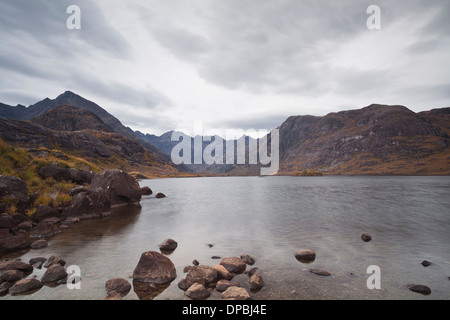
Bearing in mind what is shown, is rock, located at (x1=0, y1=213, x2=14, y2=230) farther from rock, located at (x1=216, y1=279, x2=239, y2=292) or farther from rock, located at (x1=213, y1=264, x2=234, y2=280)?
rock, located at (x1=216, y1=279, x2=239, y2=292)

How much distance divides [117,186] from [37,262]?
2449 centimetres

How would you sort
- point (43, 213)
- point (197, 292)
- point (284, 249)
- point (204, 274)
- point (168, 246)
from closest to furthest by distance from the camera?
point (197, 292), point (204, 274), point (284, 249), point (168, 246), point (43, 213)

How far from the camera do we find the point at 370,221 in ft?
91.6

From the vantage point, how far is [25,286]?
10891mm

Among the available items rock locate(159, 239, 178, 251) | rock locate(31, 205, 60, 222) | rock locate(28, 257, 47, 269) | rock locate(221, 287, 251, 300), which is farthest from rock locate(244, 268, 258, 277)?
rock locate(31, 205, 60, 222)

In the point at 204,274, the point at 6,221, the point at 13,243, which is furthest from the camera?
the point at 6,221

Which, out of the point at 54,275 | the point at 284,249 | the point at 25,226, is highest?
the point at 25,226

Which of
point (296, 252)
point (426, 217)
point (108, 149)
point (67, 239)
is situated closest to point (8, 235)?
point (67, 239)

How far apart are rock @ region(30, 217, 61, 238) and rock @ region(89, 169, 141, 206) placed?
12.8m

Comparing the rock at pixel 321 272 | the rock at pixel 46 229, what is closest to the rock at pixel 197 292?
the rock at pixel 321 272

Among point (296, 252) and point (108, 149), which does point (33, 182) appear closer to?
point (296, 252)

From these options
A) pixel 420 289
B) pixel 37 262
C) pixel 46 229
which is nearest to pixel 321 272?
pixel 420 289

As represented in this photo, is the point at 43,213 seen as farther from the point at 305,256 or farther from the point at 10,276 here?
the point at 305,256

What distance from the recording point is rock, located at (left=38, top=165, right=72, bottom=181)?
30766 mm
